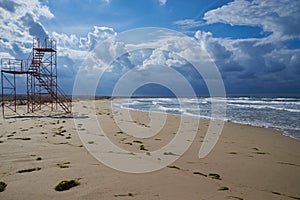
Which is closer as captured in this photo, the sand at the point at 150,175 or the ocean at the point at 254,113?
the sand at the point at 150,175

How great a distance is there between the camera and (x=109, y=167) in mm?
5512

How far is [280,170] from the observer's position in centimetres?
595

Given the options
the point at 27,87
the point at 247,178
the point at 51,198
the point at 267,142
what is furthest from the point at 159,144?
the point at 27,87

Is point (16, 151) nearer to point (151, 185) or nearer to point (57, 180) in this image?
point (57, 180)

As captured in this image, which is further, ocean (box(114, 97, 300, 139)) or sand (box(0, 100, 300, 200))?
ocean (box(114, 97, 300, 139))

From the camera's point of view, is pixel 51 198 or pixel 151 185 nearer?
pixel 51 198

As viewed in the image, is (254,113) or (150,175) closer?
(150,175)

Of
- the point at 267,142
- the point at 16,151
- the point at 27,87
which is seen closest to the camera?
the point at 16,151

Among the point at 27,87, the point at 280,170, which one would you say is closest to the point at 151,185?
the point at 280,170

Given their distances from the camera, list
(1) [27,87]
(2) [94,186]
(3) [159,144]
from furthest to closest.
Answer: (1) [27,87] → (3) [159,144] → (2) [94,186]

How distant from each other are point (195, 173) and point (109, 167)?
204 centimetres

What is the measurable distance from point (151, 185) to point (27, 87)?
24.0 meters

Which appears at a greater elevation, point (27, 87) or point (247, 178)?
point (27, 87)

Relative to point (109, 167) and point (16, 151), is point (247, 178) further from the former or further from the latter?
point (16, 151)
